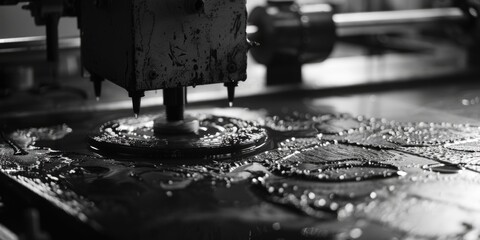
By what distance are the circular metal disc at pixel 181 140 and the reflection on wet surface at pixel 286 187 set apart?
0.04 m

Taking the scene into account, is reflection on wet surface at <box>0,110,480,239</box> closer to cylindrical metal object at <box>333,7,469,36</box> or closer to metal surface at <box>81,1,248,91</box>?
metal surface at <box>81,1,248,91</box>

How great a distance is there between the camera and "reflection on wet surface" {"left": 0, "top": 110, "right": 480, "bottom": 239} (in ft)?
4.42

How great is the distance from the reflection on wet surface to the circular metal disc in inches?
1.7

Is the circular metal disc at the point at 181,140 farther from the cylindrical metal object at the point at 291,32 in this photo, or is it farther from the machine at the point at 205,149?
the cylindrical metal object at the point at 291,32

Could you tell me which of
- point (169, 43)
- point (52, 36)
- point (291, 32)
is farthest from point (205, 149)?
point (291, 32)

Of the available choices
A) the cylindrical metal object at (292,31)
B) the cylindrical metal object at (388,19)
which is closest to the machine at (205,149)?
the cylindrical metal object at (292,31)

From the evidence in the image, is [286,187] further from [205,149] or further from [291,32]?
[291,32]

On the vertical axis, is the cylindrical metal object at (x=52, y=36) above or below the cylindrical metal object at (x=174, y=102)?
above

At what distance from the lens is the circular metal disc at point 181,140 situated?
1.85 metres

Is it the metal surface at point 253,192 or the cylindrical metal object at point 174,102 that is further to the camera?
the cylindrical metal object at point 174,102

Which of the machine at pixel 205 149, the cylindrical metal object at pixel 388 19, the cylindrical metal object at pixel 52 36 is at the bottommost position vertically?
the machine at pixel 205 149

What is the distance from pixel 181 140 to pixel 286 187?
446 mm

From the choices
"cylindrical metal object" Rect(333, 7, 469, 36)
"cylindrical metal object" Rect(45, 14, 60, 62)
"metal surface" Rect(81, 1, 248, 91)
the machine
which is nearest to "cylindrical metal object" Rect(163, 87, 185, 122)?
the machine

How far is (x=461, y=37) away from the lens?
3967 mm
